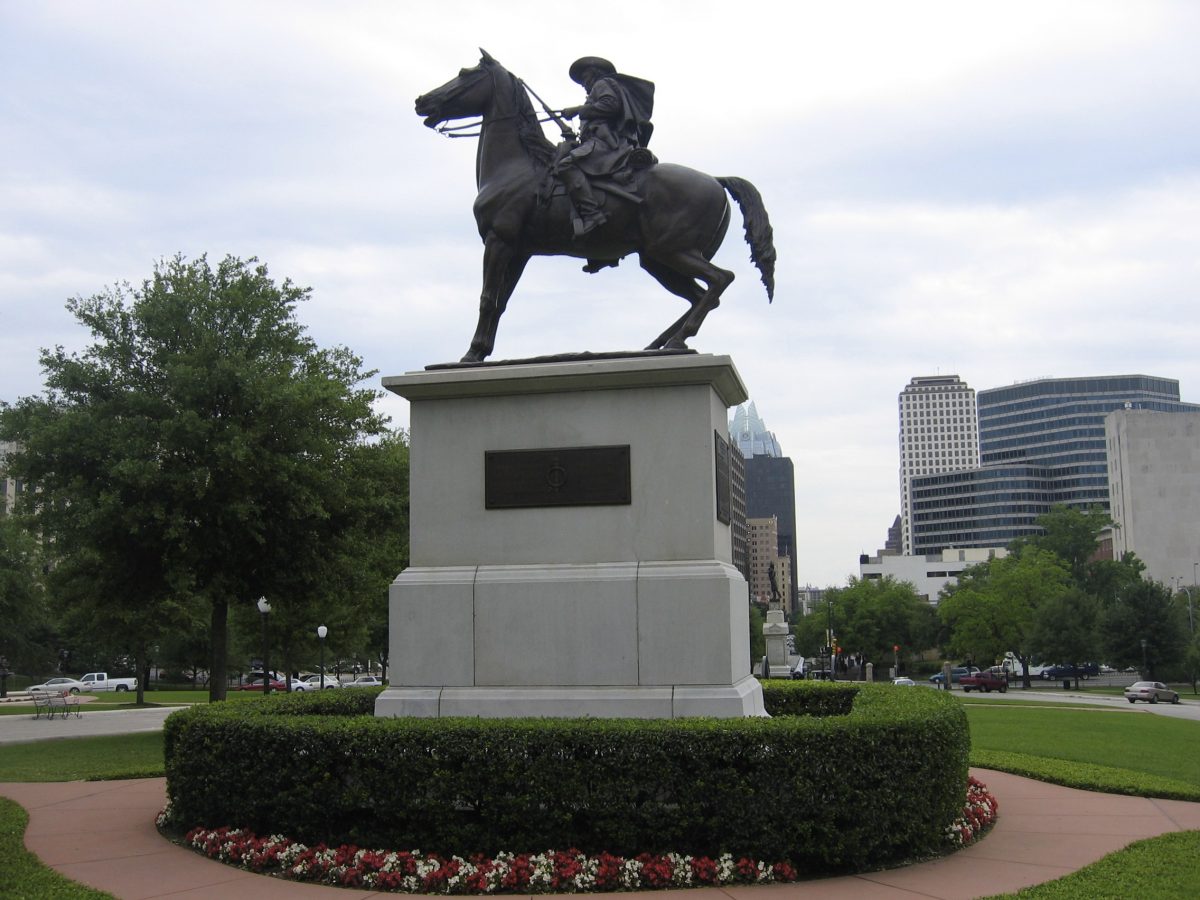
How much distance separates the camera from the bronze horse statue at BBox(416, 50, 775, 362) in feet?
33.6

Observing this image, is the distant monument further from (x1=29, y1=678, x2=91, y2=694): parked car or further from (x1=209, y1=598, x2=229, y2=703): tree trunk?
(x1=29, y1=678, x2=91, y2=694): parked car

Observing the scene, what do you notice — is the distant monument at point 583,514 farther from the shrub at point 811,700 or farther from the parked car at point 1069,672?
the parked car at point 1069,672

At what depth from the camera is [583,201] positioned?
10062 mm

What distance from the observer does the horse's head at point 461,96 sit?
10.5m

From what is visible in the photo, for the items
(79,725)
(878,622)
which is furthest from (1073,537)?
(79,725)

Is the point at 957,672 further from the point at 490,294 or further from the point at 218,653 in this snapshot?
the point at 490,294

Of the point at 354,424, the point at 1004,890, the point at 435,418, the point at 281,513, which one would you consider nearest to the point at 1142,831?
the point at 1004,890

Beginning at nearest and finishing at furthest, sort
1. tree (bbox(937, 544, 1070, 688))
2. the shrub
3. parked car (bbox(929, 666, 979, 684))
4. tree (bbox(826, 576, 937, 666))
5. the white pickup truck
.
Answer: the shrub < the white pickup truck < tree (bbox(937, 544, 1070, 688)) < parked car (bbox(929, 666, 979, 684)) < tree (bbox(826, 576, 937, 666))

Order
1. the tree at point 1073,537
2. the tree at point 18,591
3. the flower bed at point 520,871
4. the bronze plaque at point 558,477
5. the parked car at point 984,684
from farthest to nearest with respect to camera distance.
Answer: the tree at point 1073,537, the parked car at point 984,684, the tree at point 18,591, the bronze plaque at point 558,477, the flower bed at point 520,871

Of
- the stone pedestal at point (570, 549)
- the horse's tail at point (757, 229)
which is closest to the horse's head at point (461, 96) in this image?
the horse's tail at point (757, 229)

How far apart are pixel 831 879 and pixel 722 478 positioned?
3.73 m

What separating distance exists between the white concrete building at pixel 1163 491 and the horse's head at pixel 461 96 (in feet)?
415

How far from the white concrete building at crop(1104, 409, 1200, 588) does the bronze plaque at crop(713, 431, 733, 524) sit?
125 metres

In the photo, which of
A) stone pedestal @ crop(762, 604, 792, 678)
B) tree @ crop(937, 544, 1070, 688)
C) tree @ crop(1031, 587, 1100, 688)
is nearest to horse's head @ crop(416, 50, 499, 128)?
stone pedestal @ crop(762, 604, 792, 678)
